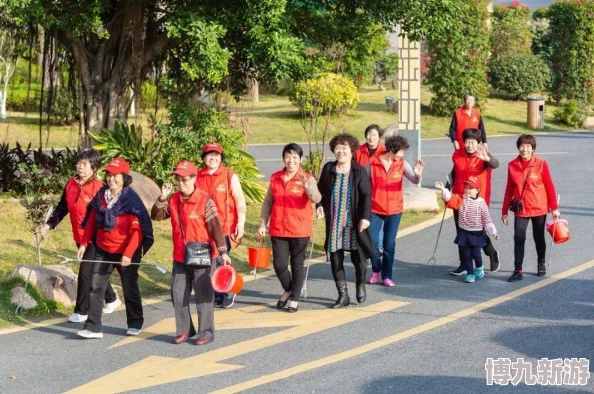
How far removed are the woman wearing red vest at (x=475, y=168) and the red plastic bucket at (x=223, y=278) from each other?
3289 mm

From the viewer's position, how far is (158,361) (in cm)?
869

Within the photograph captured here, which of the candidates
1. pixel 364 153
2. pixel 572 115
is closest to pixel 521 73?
pixel 572 115

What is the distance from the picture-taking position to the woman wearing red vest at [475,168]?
11.8 m

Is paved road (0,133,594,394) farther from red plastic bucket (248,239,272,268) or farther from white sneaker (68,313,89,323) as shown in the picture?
red plastic bucket (248,239,272,268)

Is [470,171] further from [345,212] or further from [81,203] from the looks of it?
[81,203]

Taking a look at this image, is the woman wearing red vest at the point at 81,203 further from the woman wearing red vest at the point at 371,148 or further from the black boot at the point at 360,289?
the woman wearing red vest at the point at 371,148

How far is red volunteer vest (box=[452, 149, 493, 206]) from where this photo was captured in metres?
11.9

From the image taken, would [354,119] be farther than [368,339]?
Yes

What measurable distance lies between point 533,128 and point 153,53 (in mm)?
16331

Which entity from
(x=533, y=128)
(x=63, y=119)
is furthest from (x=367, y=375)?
(x=533, y=128)

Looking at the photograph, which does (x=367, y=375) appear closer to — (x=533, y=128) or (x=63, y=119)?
(x=63, y=119)

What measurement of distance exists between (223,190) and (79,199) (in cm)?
139

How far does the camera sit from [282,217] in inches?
407

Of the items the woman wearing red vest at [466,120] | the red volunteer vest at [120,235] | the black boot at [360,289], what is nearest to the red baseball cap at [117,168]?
the red volunteer vest at [120,235]
